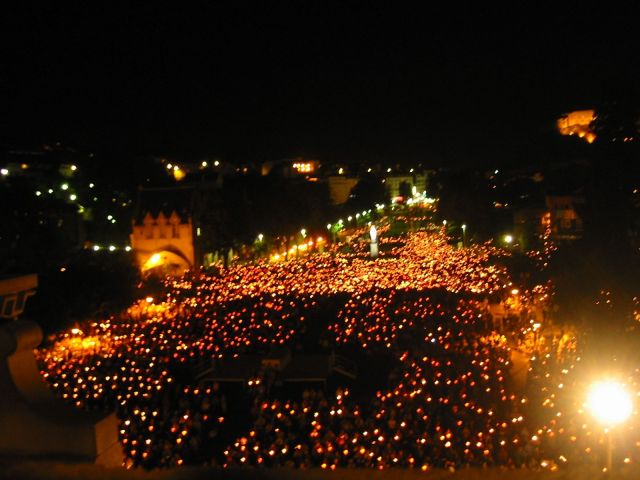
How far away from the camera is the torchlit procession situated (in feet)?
30.3

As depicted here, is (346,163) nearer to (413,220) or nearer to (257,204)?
(413,220)

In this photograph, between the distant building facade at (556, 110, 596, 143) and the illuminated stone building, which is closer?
the illuminated stone building

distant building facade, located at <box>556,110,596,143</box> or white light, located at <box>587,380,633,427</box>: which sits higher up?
distant building facade, located at <box>556,110,596,143</box>

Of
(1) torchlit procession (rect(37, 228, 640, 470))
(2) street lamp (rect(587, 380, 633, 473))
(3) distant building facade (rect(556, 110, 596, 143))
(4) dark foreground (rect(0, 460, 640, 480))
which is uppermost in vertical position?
(3) distant building facade (rect(556, 110, 596, 143))

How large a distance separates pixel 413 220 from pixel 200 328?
60489 mm

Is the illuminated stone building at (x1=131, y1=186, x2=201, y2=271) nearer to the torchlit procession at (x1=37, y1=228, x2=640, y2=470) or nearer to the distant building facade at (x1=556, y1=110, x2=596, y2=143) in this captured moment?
the torchlit procession at (x1=37, y1=228, x2=640, y2=470)

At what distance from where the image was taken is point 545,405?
11.0m

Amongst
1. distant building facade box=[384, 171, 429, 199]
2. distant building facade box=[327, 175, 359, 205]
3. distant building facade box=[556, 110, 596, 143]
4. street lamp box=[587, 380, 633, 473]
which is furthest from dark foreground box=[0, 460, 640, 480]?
distant building facade box=[384, 171, 429, 199]

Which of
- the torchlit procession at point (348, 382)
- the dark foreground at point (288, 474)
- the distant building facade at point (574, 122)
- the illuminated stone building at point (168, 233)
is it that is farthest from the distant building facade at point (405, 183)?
the dark foreground at point (288, 474)

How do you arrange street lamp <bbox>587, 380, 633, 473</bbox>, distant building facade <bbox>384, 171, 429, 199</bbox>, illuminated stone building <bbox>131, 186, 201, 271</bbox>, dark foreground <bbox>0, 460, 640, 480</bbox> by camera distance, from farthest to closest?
distant building facade <bbox>384, 171, 429, 199</bbox>, illuminated stone building <bbox>131, 186, 201, 271</bbox>, street lamp <bbox>587, 380, 633, 473</bbox>, dark foreground <bbox>0, 460, 640, 480</bbox>

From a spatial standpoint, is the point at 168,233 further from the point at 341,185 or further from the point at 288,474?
the point at 341,185

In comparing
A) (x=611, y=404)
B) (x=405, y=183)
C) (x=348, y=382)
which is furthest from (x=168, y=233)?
(x=405, y=183)

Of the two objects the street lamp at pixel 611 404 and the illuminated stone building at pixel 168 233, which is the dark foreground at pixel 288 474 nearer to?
the street lamp at pixel 611 404

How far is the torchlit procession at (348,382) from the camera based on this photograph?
925 centimetres
